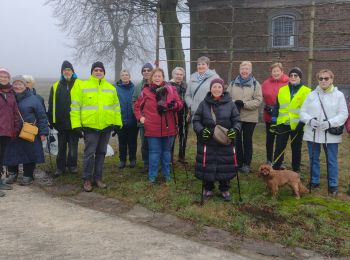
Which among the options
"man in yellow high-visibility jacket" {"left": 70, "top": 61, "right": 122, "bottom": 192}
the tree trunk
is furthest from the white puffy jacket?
the tree trunk

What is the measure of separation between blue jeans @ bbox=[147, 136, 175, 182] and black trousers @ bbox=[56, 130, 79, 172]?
1.49m

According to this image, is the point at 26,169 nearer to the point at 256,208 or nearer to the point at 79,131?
the point at 79,131

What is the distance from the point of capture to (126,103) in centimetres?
737

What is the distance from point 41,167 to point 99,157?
2221 mm

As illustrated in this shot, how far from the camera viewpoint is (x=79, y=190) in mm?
6527

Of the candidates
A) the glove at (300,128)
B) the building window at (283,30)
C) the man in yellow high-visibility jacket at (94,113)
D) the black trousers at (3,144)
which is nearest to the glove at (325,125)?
the glove at (300,128)

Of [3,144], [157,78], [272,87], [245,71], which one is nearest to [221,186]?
[157,78]

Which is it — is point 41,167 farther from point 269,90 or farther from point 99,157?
point 269,90

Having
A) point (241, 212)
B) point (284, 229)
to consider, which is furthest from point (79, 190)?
point (284, 229)

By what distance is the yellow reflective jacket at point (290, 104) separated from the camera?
655 cm

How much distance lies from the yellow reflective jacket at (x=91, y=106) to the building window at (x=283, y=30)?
38.4 feet

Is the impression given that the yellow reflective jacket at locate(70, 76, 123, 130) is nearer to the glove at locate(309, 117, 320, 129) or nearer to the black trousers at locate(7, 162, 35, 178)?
the black trousers at locate(7, 162, 35, 178)

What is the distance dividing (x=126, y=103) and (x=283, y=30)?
36.5 ft

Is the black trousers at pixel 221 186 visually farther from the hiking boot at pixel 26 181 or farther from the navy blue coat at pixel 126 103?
the hiking boot at pixel 26 181
